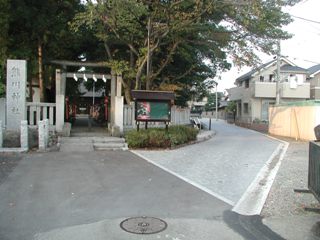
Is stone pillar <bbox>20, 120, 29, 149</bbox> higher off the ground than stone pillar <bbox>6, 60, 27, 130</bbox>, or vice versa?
stone pillar <bbox>6, 60, 27, 130</bbox>

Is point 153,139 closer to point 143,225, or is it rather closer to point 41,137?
point 41,137

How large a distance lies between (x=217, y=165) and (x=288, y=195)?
3.75 meters

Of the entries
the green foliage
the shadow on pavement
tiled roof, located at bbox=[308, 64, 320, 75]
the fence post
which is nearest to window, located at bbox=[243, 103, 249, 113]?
tiled roof, located at bbox=[308, 64, 320, 75]

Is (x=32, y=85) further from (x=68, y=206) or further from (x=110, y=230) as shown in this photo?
(x=110, y=230)

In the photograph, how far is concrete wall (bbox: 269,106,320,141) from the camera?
856 inches

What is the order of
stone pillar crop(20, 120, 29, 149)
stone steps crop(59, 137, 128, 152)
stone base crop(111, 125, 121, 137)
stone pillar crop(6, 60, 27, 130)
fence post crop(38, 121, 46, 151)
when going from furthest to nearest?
stone base crop(111, 125, 121, 137) → stone pillar crop(6, 60, 27, 130) → stone steps crop(59, 137, 128, 152) → fence post crop(38, 121, 46, 151) → stone pillar crop(20, 120, 29, 149)

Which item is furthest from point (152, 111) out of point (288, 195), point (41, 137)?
point (288, 195)

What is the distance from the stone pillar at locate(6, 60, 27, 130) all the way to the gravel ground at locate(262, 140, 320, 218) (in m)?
9.93

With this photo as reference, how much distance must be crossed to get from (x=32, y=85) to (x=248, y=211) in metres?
16.1

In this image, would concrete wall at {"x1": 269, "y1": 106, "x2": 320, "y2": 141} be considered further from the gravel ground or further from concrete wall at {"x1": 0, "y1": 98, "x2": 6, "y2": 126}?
concrete wall at {"x1": 0, "y1": 98, "x2": 6, "y2": 126}

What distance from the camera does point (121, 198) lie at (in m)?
7.72

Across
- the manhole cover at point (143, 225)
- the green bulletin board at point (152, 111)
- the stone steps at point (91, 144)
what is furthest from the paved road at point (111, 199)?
the green bulletin board at point (152, 111)

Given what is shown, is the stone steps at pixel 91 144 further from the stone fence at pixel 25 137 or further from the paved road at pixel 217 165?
the paved road at pixel 217 165

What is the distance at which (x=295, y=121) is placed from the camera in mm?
23453
